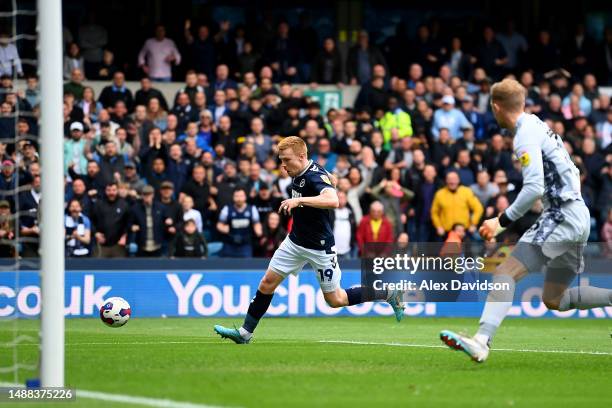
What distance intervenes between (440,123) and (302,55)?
12.0 feet

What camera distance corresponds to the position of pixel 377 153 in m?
22.8

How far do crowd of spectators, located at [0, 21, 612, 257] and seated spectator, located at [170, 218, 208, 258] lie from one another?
0.08ft

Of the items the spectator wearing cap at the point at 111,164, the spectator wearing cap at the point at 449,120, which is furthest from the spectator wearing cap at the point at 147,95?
the spectator wearing cap at the point at 449,120

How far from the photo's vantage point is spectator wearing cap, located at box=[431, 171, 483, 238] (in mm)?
21875

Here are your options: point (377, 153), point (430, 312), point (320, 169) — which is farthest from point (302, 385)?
point (377, 153)

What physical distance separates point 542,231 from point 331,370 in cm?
205

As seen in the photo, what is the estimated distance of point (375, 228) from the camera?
2131 centimetres

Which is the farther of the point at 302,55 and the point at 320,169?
the point at 302,55

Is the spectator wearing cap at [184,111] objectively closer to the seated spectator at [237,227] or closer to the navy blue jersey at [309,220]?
the seated spectator at [237,227]

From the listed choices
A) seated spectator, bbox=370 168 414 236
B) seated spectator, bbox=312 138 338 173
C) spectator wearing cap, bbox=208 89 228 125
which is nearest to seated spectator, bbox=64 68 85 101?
spectator wearing cap, bbox=208 89 228 125

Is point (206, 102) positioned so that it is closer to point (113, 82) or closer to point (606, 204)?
point (113, 82)

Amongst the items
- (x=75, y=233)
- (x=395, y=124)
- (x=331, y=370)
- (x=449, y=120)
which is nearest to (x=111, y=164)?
(x=75, y=233)

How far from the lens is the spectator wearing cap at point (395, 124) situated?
23.4 metres
